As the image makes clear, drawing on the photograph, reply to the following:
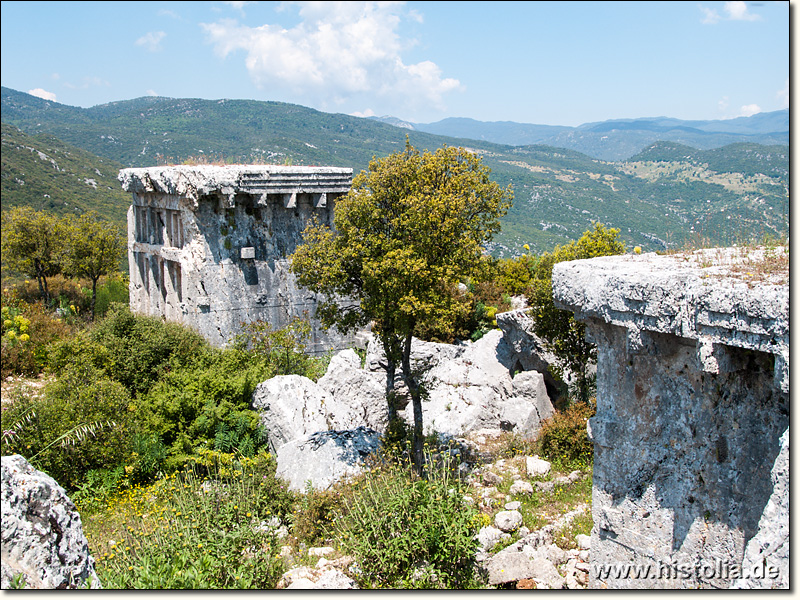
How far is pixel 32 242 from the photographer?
20.7 meters

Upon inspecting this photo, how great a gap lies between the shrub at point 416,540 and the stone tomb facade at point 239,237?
9029 millimetres

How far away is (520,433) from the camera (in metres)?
12.0

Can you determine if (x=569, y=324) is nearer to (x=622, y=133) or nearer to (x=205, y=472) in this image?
(x=205, y=472)

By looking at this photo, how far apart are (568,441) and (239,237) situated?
9046 millimetres

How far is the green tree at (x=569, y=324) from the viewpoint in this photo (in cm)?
1260

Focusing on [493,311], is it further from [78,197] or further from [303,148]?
[303,148]

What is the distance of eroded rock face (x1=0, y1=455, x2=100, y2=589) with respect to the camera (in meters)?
4.89

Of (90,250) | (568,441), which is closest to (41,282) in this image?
(90,250)

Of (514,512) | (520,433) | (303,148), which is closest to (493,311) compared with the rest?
(520,433)

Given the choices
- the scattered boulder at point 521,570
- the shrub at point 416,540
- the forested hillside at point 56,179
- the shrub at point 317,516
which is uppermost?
the forested hillside at point 56,179

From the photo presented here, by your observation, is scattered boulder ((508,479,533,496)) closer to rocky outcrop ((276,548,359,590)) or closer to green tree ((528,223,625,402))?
rocky outcrop ((276,548,359,590))

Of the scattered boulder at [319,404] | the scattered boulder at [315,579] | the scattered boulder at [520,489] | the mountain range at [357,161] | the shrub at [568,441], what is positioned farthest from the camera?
the mountain range at [357,161]

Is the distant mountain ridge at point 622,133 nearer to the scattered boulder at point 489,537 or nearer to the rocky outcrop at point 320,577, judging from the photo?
the scattered boulder at point 489,537

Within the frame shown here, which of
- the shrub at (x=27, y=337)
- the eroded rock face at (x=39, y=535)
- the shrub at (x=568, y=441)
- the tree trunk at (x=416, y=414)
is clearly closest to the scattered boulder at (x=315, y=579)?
the eroded rock face at (x=39, y=535)
